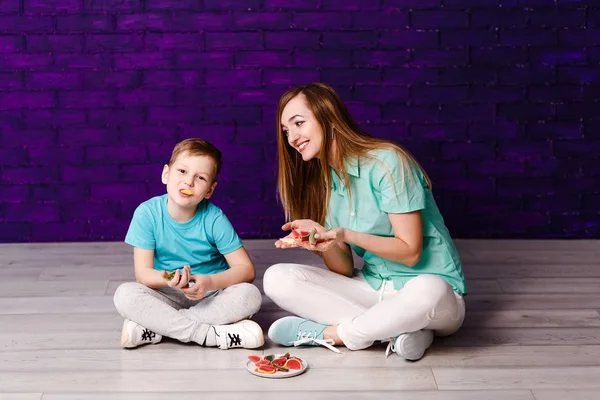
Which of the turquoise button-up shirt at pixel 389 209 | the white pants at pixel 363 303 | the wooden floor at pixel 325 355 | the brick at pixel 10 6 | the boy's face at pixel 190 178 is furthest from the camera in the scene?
the brick at pixel 10 6

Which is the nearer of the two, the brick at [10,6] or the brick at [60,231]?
the brick at [10,6]

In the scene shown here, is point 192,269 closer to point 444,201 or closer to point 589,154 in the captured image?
point 444,201

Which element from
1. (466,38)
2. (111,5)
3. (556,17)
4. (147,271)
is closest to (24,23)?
(111,5)

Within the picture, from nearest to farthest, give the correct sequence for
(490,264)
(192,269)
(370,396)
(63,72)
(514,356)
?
(370,396) → (514,356) → (192,269) → (490,264) → (63,72)

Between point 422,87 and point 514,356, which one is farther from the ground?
point 422,87

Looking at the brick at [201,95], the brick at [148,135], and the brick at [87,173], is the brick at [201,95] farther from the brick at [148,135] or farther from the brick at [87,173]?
the brick at [87,173]

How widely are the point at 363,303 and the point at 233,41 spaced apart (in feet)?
5.25

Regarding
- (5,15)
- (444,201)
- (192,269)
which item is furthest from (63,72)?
(444,201)

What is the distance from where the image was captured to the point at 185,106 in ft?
12.9

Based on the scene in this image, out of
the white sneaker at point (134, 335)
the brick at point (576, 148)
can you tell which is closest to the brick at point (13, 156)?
the white sneaker at point (134, 335)

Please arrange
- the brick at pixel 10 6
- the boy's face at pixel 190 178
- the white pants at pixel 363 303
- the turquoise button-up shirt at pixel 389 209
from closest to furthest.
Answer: the white pants at pixel 363 303 → the turquoise button-up shirt at pixel 389 209 → the boy's face at pixel 190 178 → the brick at pixel 10 6

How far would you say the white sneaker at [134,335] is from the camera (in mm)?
2619

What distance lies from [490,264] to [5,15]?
229 centimetres

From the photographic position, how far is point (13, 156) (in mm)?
3938
